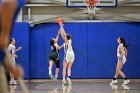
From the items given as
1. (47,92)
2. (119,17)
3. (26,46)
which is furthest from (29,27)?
(47,92)

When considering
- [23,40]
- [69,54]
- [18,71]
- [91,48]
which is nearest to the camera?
[18,71]

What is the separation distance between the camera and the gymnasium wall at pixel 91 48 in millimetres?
16562

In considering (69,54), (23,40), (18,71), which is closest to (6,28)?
(18,71)

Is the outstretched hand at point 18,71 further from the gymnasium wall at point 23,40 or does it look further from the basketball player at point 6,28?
the gymnasium wall at point 23,40

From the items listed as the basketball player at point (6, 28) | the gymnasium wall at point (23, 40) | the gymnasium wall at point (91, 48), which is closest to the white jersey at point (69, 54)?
the gymnasium wall at point (91, 48)

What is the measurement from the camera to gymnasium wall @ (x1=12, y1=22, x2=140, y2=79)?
1656 centimetres

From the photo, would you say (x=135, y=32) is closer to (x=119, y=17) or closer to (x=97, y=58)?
(x=119, y=17)

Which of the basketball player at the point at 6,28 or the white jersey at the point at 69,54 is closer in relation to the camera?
the basketball player at the point at 6,28

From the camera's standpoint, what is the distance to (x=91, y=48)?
54.5 ft

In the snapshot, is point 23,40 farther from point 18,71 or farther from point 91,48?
point 18,71

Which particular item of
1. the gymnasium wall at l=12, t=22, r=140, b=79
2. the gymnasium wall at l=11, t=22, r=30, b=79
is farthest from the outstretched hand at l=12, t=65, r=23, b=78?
the gymnasium wall at l=12, t=22, r=140, b=79

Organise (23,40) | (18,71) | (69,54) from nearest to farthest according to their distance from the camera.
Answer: (18,71), (69,54), (23,40)

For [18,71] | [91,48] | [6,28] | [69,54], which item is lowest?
[91,48]

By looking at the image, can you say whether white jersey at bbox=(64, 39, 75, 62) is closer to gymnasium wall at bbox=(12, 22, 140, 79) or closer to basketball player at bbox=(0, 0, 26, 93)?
gymnasium wall at bbox=(12, 22, 140, 79)
